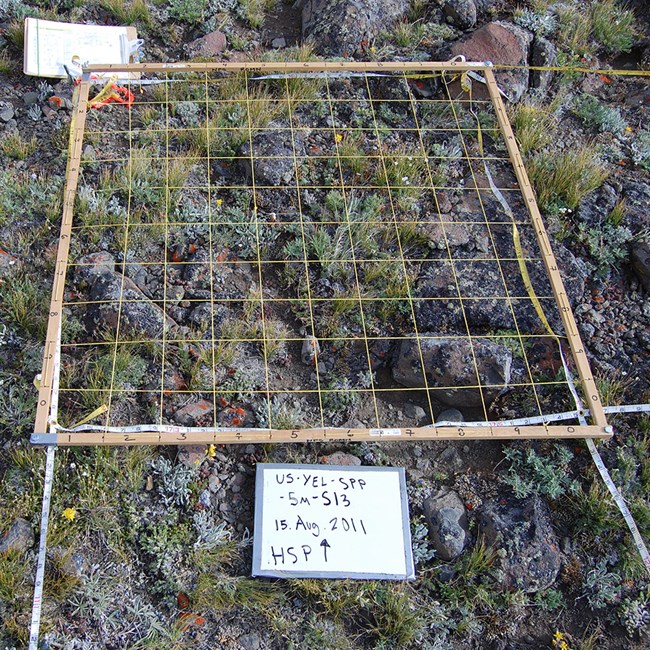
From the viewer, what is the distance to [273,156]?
6.30 m

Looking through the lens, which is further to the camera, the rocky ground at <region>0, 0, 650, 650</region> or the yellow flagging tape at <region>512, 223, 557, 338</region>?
the yellow flagging tape at <region>512, 223, 557, 338</region>

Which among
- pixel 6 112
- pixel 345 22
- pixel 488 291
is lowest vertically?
pixel 6 112

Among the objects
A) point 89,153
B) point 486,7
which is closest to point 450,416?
point 89,153

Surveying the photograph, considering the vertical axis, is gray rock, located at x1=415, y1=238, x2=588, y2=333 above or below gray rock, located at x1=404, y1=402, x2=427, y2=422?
above

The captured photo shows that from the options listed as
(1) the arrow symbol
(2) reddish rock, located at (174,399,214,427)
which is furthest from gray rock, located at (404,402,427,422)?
(2) reddish rock, located at (174,399,214,427)

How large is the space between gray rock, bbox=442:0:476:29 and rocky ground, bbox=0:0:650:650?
130 centimetres

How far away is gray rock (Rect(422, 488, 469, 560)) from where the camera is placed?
4.64 meters

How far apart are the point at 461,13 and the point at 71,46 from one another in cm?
425

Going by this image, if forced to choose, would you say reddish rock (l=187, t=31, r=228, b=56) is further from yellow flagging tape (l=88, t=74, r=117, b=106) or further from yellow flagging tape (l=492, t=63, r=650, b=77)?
yellow flagging tape (l=492, t=63, r=650, b=77)

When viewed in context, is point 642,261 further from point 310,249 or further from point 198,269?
point 198,269

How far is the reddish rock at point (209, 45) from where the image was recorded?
291 inches

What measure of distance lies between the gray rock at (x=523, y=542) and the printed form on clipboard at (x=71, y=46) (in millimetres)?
5325

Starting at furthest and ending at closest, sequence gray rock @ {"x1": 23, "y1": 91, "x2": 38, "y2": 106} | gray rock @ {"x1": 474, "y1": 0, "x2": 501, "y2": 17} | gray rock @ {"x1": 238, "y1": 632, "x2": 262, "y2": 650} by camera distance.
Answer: gray rock @ {"x1": 474, "y1": 0, "x2": 501, "y2": 17}
gray rock @ {"x1": 23, "y1": 91, "x2": 38, "y2": 106}
gray rock @ {"x1": 238, "y1": 632, "x2": 262, "y2": 650}

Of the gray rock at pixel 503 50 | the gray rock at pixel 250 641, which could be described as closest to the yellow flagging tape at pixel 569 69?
the gray rock at pixel 503 50
